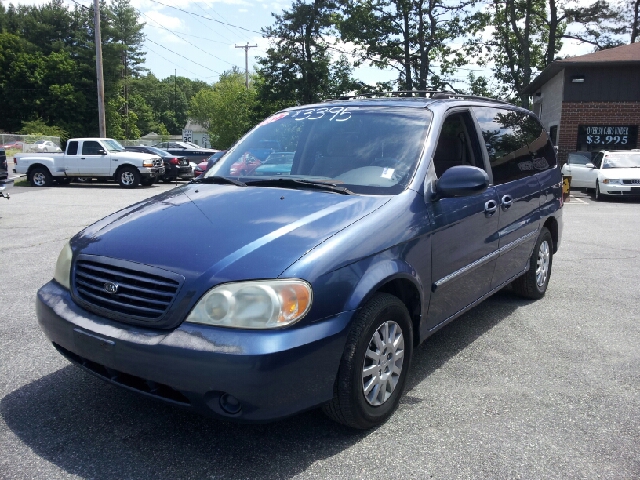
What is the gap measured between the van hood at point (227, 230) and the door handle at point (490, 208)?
1.17m

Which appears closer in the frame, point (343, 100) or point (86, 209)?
point (343, 100)

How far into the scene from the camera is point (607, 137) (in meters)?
21.9

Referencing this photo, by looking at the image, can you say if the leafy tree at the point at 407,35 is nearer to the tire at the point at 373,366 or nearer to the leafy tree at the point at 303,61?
the leafy tree at the point at 303,61

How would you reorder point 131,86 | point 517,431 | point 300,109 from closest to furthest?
point 517,431 < point 300,109 < point 131,86

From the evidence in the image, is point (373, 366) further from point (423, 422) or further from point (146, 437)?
point (146, 437)

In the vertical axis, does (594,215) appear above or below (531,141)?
below

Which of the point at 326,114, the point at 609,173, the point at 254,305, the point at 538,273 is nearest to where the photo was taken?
the point at 254,305

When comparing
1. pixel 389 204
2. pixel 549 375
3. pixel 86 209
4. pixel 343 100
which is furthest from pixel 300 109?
pixel 86 209

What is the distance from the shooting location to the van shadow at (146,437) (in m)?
2.71

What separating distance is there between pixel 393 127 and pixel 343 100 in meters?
0.93

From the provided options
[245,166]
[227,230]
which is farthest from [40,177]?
[227,230]

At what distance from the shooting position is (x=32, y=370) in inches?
149

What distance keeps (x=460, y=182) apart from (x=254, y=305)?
5.24 ft

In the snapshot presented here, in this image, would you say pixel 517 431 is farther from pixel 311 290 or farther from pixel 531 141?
pixel 531 141
